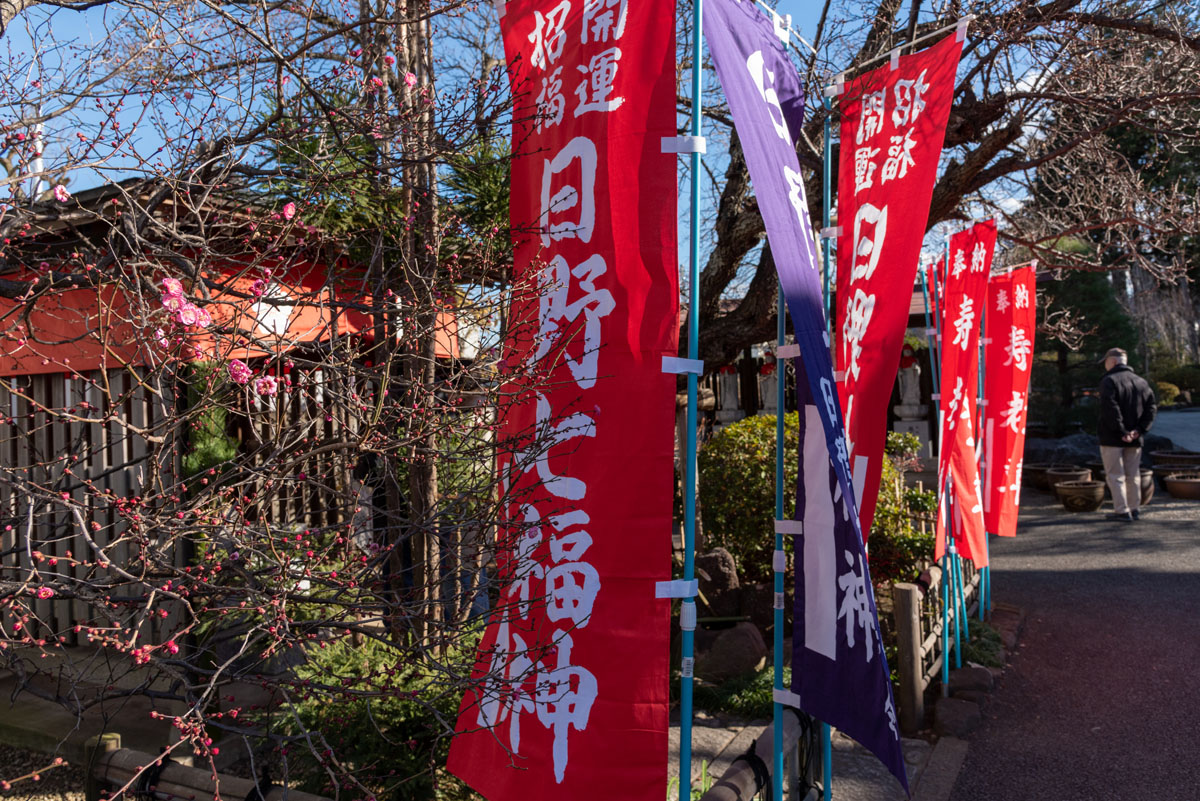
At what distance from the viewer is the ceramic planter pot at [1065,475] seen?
1395cm

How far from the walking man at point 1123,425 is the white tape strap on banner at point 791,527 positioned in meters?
10.5

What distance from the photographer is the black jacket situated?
37.8ft

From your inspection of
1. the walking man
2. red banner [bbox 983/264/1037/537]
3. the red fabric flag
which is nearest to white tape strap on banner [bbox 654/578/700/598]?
the red fabric flag

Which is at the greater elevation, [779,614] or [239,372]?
[239,372]

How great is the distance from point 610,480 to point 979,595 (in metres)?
6.25

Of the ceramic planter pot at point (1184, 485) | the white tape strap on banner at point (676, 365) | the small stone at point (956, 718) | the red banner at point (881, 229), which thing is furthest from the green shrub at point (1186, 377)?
the white tape strap on banner at point (676, 365)

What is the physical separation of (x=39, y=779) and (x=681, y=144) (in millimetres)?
5293

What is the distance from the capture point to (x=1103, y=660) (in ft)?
21.8

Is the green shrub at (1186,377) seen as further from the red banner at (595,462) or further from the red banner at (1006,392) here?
the red banner at (595,462)

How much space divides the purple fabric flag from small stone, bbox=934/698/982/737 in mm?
2832

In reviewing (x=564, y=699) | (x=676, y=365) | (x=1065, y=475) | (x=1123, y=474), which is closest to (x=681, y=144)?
(x=676, y=365)

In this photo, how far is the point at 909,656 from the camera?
5.36 m

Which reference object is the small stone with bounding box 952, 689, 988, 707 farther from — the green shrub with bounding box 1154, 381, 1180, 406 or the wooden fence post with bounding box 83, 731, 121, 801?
the green shrub with bounding box 1154, 381, 1180, 406

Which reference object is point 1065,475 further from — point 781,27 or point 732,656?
point 781,27
